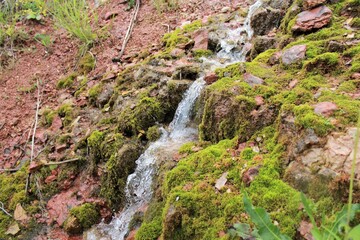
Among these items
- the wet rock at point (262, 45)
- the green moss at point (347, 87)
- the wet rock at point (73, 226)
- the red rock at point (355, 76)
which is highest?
the red rock at point (355, 76)

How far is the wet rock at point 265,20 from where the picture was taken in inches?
172

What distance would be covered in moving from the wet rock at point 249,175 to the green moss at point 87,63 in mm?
3819

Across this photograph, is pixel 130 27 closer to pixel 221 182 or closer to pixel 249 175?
pixel 221 182

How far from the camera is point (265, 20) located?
448cm

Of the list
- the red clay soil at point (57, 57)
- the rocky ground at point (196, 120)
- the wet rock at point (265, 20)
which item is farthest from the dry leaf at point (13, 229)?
the wet rock at point (265, 20)

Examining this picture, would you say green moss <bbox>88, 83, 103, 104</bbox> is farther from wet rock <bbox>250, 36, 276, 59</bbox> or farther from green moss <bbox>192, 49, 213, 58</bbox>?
wet rock <bbox>250, 36, 276, 59</bbox>

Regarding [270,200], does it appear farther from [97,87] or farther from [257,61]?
[97,87]

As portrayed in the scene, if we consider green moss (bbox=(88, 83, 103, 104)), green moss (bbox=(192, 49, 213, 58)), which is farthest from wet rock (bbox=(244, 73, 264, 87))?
green moss (bbox=(88, 83, 103, 104))

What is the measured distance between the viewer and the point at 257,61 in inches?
137

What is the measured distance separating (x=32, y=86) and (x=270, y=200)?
4.71 meters

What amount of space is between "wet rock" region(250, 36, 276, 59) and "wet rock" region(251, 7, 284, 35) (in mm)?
630

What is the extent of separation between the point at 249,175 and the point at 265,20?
9.38 feet

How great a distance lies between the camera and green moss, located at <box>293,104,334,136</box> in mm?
2133

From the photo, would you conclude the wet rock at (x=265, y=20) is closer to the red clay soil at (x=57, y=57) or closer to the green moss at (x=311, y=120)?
the red clay soil at (x=57, y=57)
